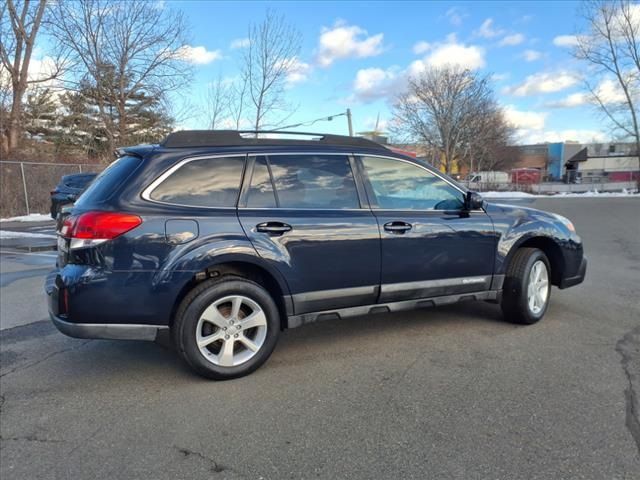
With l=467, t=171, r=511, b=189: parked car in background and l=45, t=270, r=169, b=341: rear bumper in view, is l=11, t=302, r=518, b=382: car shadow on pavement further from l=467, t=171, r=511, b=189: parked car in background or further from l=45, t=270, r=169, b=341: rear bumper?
l=467, t=171, r=511, b=189: parked car in background

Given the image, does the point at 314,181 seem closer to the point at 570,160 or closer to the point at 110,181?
the point at 110,181

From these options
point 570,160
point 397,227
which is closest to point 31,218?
point 397,227

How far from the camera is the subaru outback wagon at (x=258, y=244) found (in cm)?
334

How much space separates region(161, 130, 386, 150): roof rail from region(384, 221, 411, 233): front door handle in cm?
76

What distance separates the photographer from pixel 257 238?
3623 mm

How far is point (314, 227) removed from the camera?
12.5 feet

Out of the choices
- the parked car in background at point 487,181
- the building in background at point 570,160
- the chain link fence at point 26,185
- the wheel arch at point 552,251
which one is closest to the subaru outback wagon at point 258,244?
the wheel arch at point 552,251

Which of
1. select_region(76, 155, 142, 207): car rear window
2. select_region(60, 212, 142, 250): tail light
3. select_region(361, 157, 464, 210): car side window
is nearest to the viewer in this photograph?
select_region(60, 212, 142, 250): tail light

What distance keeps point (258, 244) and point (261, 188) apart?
1.52 ft

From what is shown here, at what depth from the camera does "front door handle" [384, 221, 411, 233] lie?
13.5ft

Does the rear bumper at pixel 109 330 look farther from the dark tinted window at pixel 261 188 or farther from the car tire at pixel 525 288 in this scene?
the car tire at pixel 525 288

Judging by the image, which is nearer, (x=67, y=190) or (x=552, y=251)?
(x=552, y=251)

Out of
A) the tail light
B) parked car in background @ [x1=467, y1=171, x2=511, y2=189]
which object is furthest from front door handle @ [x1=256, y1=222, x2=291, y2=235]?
parked car in background @ [x1=467, y1=171, x2=511, y2=189]

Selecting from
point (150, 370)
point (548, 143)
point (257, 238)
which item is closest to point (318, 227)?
point (257, 238)
